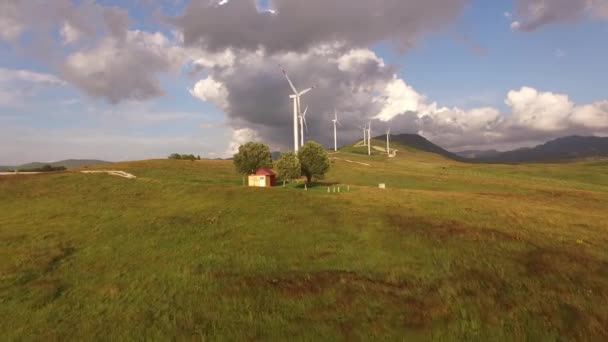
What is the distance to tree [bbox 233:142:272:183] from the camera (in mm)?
87294

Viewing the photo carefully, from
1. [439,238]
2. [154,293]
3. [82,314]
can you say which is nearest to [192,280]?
[154,293]

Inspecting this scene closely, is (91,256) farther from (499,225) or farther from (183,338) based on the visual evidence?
(499,225)

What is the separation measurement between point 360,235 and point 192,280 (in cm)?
1600

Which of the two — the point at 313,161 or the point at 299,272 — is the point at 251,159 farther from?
the point at 299,272

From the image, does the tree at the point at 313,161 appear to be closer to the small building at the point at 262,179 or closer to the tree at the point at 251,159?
the small building at the point at 262,179

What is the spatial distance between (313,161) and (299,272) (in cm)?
6038

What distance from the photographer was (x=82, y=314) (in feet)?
60.1

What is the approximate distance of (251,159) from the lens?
286ft

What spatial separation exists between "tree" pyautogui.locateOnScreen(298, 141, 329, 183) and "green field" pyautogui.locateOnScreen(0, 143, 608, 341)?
36.3 m

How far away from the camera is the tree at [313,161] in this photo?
8325 centimetres

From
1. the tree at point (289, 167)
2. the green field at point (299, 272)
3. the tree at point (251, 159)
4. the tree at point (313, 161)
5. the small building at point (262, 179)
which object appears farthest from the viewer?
the tree at point (251, 159)

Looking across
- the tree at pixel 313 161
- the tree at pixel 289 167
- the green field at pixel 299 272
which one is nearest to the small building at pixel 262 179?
the tree at pixel 289 167

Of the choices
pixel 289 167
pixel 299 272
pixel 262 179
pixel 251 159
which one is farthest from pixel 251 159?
pixel 299 272

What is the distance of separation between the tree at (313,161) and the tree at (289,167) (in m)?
2.92
